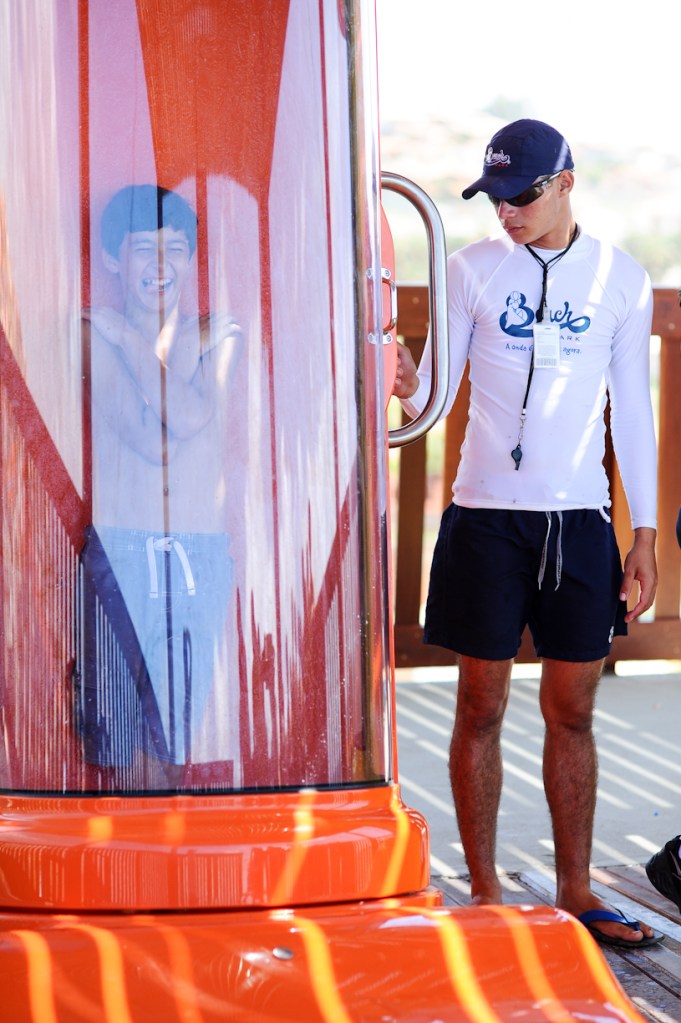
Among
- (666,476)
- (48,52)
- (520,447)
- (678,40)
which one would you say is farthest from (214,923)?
(678,40)

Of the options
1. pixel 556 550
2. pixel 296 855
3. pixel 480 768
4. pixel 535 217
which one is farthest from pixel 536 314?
pixel 296 855

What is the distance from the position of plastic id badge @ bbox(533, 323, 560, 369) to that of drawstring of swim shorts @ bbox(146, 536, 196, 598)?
1344mm

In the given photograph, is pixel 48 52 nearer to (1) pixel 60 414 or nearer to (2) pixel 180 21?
(2) pixel 180 21

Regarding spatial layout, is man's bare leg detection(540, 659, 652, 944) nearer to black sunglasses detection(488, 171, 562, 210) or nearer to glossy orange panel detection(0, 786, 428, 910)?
black sunglasses detection(488, 171, 562, 210)

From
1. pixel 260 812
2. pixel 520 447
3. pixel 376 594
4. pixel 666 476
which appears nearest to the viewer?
pixel 260 812

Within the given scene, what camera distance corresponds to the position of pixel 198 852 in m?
1.62

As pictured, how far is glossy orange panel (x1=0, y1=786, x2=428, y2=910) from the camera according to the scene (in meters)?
1.61

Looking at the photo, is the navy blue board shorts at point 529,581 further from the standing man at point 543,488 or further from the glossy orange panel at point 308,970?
the glossy orange panel at point 308,970

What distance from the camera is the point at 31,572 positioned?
1693 millimetres

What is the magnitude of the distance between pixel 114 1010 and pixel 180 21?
3.69 ft

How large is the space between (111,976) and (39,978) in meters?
0.07

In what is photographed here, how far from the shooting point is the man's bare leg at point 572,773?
9.74ft

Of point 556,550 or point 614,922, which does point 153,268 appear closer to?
point 556,550

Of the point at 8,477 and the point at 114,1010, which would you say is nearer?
the point at 114,1010
